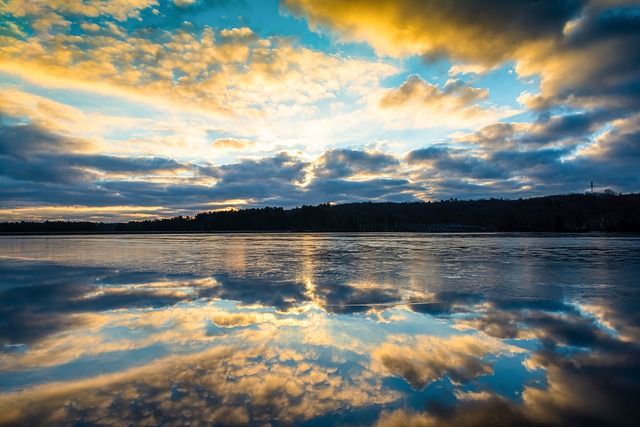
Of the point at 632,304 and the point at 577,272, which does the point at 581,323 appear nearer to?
the point at 632,304

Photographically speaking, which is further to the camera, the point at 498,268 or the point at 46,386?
the point at 498,268

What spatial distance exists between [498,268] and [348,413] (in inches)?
602

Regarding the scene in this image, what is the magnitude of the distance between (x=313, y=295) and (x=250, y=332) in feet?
12.3

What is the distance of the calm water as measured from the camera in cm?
405

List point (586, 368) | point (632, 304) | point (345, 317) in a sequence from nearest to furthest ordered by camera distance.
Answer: point (586, 368) < point (345, 317) < point (632, 304)

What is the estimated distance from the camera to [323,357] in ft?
18.8

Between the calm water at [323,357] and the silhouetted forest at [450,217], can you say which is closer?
the calm water at [323,357]

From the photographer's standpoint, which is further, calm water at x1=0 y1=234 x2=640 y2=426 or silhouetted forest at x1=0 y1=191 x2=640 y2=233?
silhouetted forest at x1=0 y1=191 x2=640 y2=233

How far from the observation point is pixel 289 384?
4.78 meters

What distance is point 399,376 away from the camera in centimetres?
502

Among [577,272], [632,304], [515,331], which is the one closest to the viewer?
[515,331]

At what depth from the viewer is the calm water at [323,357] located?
4051 millimetres

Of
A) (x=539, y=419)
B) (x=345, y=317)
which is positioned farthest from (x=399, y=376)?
(x=345, y=317)

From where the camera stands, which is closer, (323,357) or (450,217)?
(323,357)
